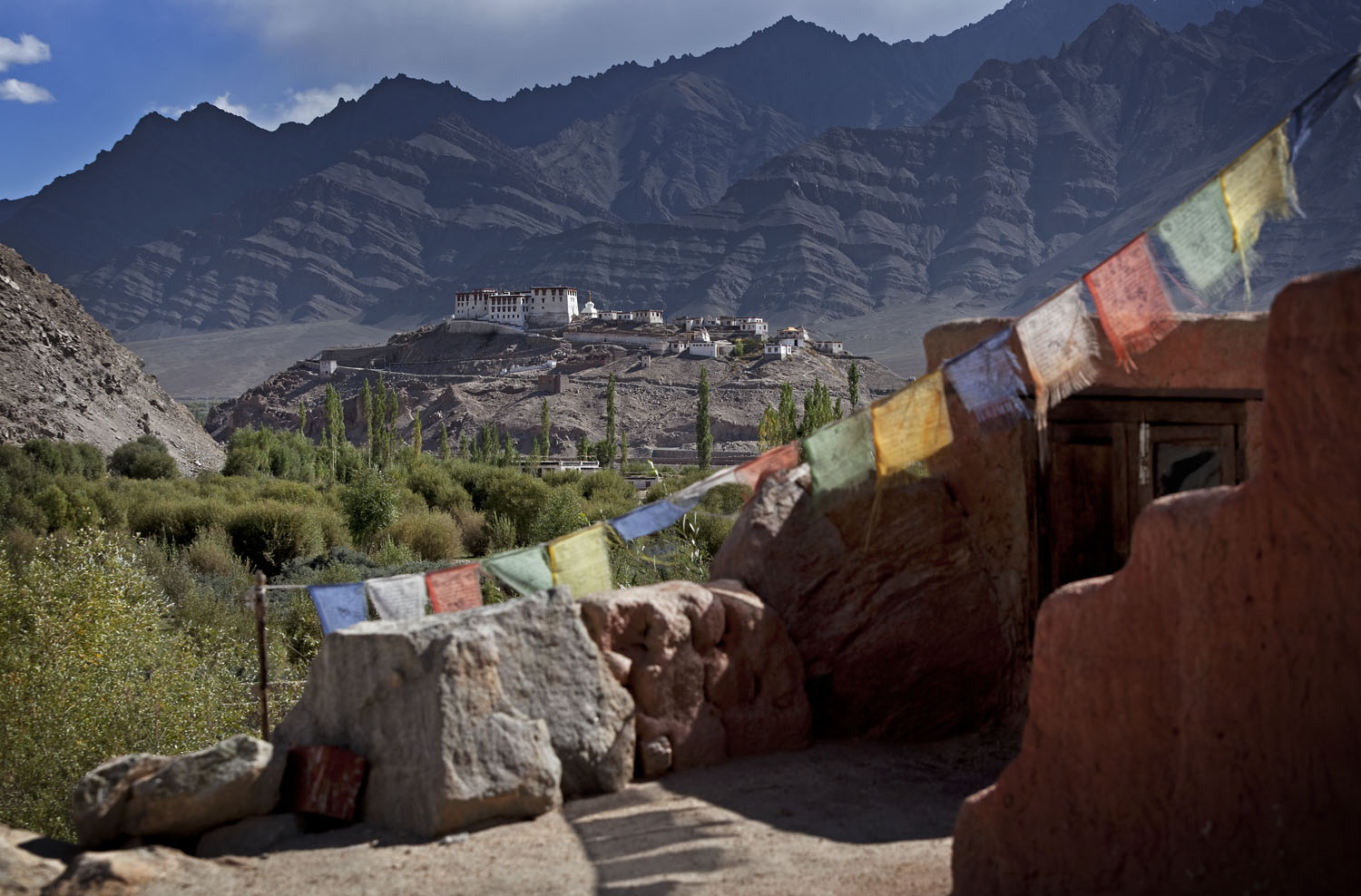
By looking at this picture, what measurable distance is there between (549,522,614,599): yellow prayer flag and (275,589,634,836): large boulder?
1.51m

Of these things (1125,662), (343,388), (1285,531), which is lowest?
(1125,662)

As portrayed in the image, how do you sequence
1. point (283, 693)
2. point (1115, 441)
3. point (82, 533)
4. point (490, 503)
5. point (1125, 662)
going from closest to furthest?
point (1125, 662), point (1115, 441), point (283, 693), point (82, 533), point (490, 503)

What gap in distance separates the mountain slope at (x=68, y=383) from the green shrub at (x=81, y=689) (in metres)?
39.7

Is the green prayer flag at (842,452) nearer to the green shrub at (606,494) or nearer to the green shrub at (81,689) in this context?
the green shrub at (81,689)

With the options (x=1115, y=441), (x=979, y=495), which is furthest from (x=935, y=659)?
(x=1115, y=441)

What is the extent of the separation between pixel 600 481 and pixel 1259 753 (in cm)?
3591

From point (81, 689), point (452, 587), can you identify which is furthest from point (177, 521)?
point (452, 587)

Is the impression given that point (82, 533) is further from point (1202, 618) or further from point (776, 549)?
point (1202, 618)

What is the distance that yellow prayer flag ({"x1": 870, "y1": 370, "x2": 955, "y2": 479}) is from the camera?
26.3 feet

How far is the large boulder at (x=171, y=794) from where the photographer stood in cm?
723

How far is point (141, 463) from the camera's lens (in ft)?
159

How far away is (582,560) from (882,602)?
→ 2587mm

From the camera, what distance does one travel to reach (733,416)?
94062 mm

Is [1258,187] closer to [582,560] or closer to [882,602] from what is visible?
[882,602]
